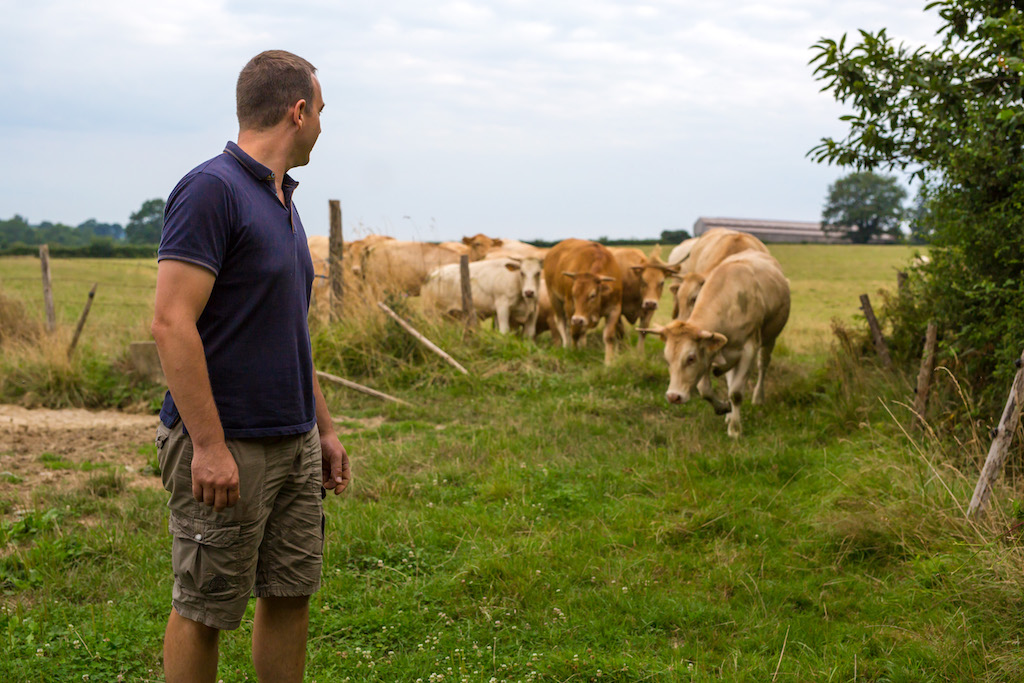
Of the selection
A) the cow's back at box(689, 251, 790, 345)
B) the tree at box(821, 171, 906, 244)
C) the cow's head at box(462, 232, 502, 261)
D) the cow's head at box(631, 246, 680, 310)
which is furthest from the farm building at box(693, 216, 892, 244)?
the cow's back at box(689, 251, 790, 345)

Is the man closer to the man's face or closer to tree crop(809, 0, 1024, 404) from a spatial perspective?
the man's face

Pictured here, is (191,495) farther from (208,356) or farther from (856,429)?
(856,429)

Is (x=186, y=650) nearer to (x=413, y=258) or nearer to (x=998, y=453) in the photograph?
(x=998, y=453)

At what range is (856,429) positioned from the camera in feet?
26.2

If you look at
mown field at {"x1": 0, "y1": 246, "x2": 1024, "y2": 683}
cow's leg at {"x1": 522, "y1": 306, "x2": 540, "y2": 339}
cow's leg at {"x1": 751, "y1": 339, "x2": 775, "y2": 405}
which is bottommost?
mown field at {"x1": 0, "y1": 246, "x2": 1024, "y2": 683}

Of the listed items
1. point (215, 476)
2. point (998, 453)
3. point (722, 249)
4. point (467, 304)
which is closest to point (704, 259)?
point (722, 249)

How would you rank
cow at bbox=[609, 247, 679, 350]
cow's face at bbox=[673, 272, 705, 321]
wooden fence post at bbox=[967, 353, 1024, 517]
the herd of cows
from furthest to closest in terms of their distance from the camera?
cow at bbox=[609, 247, 679, 350]
cow's face at bbox=[673, 272, 705, 321]
the herd of cows
wooden fence post at bbox=[967, 353, 1024, 517]

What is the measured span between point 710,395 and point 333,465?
6.09 m

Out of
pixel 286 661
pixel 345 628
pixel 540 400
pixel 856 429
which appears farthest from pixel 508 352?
pixel 286 661

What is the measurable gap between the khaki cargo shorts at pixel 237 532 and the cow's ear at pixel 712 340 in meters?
6.16

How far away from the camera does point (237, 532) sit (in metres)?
2.63

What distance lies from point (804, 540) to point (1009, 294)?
8.36 ft

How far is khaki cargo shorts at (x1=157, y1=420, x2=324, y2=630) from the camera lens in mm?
2613

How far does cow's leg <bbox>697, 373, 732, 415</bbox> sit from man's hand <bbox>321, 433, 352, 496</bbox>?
6.03m
